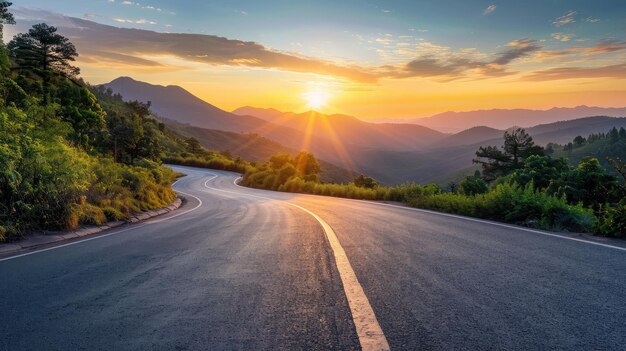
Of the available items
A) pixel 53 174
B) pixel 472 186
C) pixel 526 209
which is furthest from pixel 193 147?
pixel 526 209

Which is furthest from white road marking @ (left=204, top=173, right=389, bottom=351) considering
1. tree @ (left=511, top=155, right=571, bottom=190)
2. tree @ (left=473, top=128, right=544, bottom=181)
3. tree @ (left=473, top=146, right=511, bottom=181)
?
tree @ (left=473, top=146, right=511, bottom=181)

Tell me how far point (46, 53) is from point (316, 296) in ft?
129

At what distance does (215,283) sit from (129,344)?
66.9 inches

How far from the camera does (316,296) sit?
4.07 meters

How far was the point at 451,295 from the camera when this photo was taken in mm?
4000

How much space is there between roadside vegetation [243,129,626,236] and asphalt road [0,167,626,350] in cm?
314

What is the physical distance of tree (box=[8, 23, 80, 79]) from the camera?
3381cm

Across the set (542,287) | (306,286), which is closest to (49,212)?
(306,286)

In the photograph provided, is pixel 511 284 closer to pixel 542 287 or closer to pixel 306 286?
pixel 542 287

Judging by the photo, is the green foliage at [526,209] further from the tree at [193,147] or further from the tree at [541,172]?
the tree at [193,147]

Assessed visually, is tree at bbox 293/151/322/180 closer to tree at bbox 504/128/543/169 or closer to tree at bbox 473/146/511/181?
tree at bbox 473/146/511/181

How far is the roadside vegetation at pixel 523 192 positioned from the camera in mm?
10316

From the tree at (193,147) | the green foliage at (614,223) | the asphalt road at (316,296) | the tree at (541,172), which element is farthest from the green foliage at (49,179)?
the tree at (193,147)

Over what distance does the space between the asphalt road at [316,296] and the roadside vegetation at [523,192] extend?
314 cm
